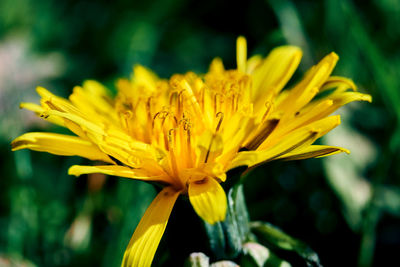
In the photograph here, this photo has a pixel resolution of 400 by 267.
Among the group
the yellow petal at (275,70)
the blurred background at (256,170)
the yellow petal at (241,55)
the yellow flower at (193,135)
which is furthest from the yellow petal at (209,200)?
the yellow petal at (241,55)

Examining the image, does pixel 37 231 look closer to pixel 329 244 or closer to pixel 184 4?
pixel 329 244

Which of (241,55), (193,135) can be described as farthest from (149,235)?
(241,55)

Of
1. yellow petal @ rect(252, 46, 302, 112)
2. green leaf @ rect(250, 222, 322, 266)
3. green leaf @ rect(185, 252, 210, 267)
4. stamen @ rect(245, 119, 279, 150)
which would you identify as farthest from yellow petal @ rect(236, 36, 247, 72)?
green leaf @ rect(185, 252, 210, 267)

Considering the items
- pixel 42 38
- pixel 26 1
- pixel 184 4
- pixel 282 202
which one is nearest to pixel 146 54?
pixel 184 4

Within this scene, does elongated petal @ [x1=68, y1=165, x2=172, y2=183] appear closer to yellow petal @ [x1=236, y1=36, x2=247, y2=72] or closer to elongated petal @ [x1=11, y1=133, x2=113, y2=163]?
elongated petal @ [x1=11, y1=133, x2=113, y2=163]

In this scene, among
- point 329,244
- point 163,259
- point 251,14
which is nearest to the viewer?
point 163,259

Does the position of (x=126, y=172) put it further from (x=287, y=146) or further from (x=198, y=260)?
(x=287, y=146)
